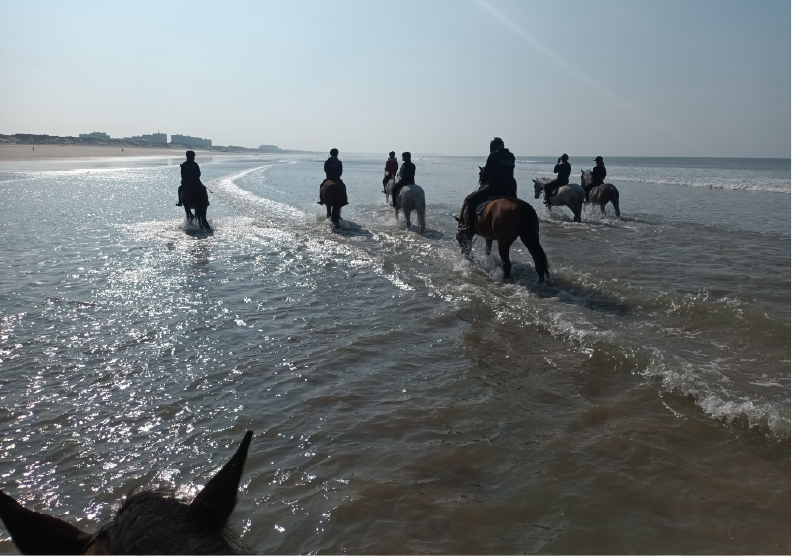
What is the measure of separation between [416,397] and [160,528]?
3102 mm

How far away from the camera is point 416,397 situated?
4422mm

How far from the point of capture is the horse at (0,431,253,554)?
1.35m

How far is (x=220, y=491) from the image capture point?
1.43m

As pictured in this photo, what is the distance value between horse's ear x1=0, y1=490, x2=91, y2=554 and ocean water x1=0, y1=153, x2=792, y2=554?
1.52 metres

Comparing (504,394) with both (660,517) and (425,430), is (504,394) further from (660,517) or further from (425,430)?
(660,517)

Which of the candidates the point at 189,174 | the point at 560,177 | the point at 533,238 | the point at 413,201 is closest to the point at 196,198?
the point at 189,174

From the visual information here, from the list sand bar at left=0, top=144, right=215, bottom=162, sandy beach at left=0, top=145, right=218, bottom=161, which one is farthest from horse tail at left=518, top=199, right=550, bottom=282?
sandy beach at left=0, top=145, right=218, bottom=161

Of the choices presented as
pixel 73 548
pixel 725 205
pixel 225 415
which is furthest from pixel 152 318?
pixel 725 205

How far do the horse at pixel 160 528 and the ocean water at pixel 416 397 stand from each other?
1.40 m

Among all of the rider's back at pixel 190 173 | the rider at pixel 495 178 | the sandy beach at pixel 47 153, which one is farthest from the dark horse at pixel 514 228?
the sandy beach at pixel 47 153

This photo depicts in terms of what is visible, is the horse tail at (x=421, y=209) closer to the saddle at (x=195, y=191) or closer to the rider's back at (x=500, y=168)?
the rider's back at (x=500, y=168)

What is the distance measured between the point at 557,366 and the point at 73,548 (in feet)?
14.5

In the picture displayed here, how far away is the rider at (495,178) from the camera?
32.2 feet

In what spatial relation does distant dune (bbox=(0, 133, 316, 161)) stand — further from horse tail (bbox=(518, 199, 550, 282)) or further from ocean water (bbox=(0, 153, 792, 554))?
horse tail (bbox=(518, 199, 550, 282))
